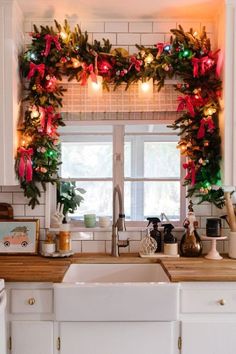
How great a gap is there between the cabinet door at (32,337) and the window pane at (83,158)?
1129 mm

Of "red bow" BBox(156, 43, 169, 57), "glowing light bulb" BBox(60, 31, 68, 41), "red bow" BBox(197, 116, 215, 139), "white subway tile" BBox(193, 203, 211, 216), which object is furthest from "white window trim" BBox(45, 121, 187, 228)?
"glowing light bulb" BBox(60, 31, 68, 41)

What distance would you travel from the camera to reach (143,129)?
114 inches

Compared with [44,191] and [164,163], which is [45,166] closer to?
[44,191]

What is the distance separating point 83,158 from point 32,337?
4.27 ft

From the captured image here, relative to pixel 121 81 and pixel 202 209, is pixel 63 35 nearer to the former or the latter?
pixel 121 81

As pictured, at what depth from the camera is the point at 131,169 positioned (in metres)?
2.91

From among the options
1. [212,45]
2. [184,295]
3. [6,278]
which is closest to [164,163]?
[212,45]

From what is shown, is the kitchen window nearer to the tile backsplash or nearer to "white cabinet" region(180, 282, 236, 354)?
the tile backsplash

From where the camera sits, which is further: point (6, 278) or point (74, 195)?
point (74, 195)

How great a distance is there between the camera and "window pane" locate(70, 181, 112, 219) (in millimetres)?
2922

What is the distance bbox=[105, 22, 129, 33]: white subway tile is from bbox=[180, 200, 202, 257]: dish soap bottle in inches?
53.8

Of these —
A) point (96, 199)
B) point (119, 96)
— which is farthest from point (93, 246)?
point (119, 96)

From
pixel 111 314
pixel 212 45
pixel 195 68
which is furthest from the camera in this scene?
pixel 212 45

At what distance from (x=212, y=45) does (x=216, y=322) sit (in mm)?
1812
